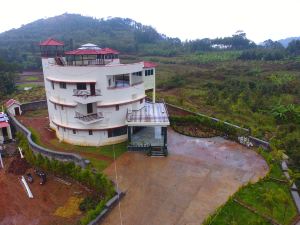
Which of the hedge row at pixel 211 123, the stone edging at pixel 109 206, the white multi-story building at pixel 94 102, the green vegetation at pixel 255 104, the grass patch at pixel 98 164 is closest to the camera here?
the stone edging at pixel 109 206

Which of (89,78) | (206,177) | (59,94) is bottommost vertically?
(206,177)

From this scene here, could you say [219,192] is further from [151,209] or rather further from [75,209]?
[75,209]

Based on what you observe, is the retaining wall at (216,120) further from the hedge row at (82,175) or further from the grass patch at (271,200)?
the hedge row at (82,175)

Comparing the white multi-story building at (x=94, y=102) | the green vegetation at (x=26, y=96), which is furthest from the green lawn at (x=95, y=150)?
the green vegetation at (x=26, y=96)

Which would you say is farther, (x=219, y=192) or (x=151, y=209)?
A: (x=219, y=192)

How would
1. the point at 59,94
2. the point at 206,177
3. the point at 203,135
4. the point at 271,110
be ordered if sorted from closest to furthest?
1. the point at 206,177
2. the point at 59,94
3. the point at 203,135
4. the point at 271,110

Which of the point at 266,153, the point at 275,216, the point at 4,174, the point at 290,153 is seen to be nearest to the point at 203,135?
the point at 266,153
